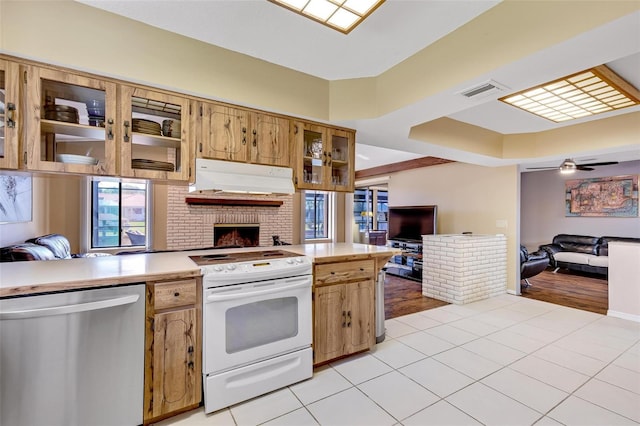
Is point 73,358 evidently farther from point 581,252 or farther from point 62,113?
point 581,252

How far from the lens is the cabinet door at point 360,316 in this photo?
99.7 inches

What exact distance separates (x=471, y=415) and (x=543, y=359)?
50.3 inches

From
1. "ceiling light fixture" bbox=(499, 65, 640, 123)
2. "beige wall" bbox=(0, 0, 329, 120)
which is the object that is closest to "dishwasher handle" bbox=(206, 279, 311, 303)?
"beige wall" bbox=(0, 0, 329, 120)

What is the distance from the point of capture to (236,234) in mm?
6465

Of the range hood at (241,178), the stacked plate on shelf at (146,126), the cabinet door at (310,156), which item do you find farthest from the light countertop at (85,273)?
the stacked plate on shelf at (146,126)

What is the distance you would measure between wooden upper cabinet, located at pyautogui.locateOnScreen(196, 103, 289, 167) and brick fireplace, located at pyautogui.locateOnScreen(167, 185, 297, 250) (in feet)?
8.92

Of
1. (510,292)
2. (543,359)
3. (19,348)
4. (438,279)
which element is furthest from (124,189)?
(510,292)

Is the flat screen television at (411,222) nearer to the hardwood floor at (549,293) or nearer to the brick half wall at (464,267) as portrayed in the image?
the hardwood floor at (549,293)

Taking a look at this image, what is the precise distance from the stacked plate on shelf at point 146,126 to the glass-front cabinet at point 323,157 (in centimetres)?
115

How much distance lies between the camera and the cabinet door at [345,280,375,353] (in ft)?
8.30

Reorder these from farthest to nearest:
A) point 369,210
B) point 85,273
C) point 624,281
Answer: point 369,210 → point 624,281 → point 85,273

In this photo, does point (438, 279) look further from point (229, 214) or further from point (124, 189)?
point (124, 189)

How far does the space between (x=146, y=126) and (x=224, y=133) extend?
0.57m

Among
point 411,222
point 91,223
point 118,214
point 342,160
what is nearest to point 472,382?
point 342,160
